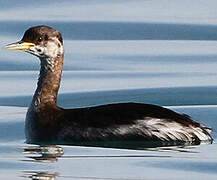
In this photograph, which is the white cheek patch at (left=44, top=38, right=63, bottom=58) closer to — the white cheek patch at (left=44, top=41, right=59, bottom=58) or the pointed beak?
the white cheek patch at (left=44, top=41, right=59, bottom=58)

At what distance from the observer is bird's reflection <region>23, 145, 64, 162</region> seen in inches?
483

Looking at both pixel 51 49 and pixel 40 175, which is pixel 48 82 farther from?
pixel 40 175

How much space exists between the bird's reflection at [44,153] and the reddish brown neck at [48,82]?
40.5 inches

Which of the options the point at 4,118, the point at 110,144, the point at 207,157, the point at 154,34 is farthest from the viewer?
the point at 154,34

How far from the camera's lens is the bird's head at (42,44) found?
45.9 ft

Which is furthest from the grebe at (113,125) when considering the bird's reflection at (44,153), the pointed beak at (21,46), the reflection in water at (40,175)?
the reflection in water at (40,175)

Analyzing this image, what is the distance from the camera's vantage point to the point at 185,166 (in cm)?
1181

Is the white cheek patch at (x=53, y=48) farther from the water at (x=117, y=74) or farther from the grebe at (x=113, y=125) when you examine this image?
the water at (x=117, y=74)

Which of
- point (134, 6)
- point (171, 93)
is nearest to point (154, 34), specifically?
point (134, 6)

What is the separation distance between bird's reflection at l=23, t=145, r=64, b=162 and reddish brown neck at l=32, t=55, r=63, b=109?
1.03 metres

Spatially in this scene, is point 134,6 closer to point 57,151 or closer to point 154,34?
point 154,34

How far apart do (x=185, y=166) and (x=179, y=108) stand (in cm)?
382

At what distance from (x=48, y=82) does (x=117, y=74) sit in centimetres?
390

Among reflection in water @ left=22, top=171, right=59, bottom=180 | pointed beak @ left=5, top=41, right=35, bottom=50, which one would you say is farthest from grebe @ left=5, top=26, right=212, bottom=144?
reflection in water @ left=22, top=171, right=59, bottom=180
